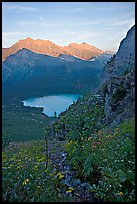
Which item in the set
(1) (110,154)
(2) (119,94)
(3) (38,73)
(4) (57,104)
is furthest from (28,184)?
(3) (38,73)

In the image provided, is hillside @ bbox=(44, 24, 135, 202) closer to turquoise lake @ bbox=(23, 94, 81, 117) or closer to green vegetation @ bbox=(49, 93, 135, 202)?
green vegetation @ bbox=(49, 93, 135, 202)

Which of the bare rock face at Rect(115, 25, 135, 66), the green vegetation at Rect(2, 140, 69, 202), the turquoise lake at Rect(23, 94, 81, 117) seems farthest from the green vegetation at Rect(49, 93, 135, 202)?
the turquoise lake at Rect(23, 94, 81, 117)

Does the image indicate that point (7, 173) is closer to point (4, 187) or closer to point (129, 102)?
point (4, 187)

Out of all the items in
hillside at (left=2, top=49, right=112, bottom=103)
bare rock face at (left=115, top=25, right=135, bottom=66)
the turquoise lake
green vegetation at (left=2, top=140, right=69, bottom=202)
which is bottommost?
green vegetation at (left=2, top=140, right=69, bottom=202)

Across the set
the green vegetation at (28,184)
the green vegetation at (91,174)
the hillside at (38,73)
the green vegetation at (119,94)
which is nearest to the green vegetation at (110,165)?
the green vegetation at (91,174)

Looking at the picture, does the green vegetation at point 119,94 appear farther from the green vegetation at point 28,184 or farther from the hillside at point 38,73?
the hillside at point 38,73

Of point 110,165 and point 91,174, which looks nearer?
point 110,165

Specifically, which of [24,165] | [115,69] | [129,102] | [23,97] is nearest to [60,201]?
[24,165]

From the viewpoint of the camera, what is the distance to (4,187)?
260 centimetres

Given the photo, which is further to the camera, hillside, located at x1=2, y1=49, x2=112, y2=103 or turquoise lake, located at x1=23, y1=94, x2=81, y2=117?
hillside, located at x1=2, y1=49, x2=112, y2=103

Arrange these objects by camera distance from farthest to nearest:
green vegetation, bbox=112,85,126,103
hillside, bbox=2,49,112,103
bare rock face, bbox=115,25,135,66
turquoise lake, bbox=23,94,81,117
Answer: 1. hillside, bbox=2,49,112,103
2. turquoise lake, bbox=23,94,81,117
3. bare rock face, bbox=115,25,135,66
4. green vegetation, bbox=112,85,126,103

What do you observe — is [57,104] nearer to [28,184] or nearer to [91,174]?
[91,174]

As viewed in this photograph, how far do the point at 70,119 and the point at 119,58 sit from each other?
298cm

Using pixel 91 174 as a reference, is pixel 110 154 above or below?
above
